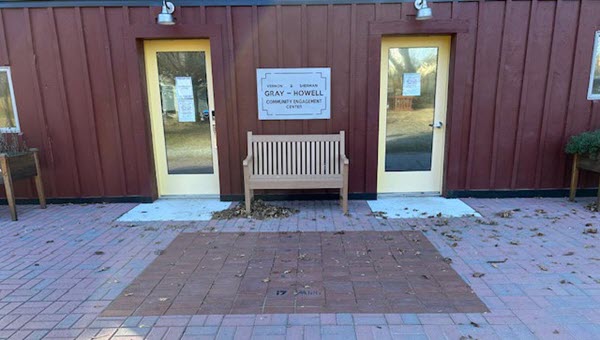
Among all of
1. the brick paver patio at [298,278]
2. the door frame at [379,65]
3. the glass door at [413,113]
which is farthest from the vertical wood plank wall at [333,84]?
the brick paver patio at [298,278]

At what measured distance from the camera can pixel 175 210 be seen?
493cm

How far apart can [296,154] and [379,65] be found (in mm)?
1641

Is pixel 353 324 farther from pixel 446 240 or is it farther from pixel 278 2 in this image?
pixel 278 2

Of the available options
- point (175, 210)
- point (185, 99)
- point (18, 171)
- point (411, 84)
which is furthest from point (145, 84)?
point (411, 84)

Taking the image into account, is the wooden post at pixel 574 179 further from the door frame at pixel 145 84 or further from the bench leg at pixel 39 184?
the bench leg at pixel 39 184

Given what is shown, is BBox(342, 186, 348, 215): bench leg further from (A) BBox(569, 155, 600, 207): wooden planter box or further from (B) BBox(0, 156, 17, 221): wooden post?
(B) BBox(0, 156, 17, 221): wooden post

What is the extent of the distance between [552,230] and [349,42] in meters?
3.28

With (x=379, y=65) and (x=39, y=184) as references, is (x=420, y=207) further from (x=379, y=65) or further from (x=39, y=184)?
(x=39, y=184)

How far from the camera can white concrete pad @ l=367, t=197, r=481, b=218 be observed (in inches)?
182

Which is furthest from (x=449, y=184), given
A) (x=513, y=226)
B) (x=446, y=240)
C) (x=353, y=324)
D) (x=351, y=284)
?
(x=353, y=324)

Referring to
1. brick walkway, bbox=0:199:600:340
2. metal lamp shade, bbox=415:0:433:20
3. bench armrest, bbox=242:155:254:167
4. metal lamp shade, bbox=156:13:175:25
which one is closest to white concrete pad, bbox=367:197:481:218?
brick walkway, bbox=0:199:600:340

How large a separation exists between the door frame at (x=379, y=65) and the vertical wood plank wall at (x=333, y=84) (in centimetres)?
3

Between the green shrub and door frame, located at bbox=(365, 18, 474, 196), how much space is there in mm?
1452

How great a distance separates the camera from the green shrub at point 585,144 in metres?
4.53
